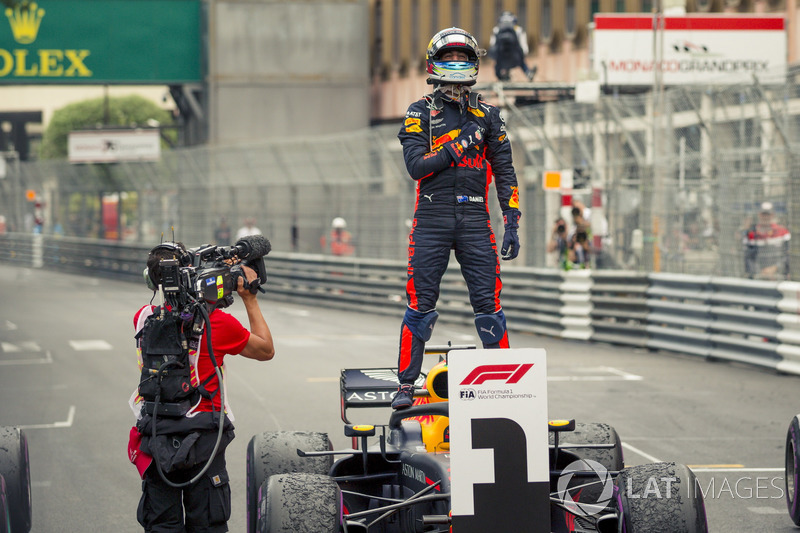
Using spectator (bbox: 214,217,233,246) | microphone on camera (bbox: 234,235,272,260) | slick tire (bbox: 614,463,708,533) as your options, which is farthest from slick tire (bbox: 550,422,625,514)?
spectator (bbox: 214,217,233,246)

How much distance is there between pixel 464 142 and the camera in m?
6.26

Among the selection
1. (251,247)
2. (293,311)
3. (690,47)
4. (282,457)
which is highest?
(690,47)

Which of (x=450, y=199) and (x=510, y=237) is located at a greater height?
(x=450, y=199)

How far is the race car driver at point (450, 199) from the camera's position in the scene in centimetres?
629

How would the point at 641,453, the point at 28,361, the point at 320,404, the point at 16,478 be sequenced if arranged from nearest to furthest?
the point at 16,478, the point at 641,453, the point at 320,404, the point at 28,361

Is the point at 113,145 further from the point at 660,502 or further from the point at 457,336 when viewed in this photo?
the point at 660,502

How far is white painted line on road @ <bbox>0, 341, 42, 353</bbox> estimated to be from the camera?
54.2 feet

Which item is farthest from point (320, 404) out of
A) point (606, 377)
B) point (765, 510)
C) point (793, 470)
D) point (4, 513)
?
point (4, 513)

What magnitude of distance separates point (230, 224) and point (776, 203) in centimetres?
1676

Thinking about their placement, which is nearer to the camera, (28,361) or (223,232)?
(28,361)

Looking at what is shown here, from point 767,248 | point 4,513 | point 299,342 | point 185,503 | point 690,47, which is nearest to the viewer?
point 185,503

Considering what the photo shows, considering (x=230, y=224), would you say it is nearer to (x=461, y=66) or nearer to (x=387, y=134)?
(x=387, y=134)

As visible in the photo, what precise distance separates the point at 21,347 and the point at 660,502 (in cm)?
1339

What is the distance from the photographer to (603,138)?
18.1m
